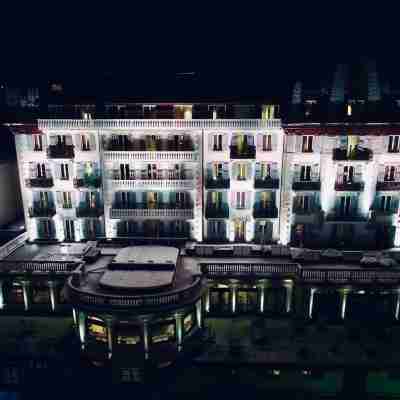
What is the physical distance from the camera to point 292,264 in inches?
1437

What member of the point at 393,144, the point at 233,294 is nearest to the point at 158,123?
the point at 233,294

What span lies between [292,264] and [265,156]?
11.3m

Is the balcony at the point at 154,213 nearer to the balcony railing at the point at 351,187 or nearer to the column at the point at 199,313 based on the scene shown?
the column at the point at 199,313

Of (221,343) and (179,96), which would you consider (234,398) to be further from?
(179,96)

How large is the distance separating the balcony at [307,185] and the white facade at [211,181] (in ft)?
0.33

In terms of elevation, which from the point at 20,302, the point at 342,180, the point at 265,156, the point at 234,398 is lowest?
the point at 234,398

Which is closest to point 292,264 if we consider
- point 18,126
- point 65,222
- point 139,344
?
point 139,344

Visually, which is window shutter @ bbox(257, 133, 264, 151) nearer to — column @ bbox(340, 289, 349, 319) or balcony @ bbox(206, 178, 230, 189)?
balcony @ bbox(206, 178, 230, 189)

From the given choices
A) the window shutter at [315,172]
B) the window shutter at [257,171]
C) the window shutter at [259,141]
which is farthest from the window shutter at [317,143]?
the window shutter at [257,171]

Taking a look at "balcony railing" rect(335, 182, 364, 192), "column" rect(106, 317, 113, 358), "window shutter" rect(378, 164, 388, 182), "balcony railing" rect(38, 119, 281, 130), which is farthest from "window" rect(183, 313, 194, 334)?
"window shutter" rect(378, 164, 388, 182)

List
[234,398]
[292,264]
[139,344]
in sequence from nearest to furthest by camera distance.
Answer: [234,398]
[139,344]
[292,264]

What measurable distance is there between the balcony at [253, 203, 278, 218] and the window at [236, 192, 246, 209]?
129 cm

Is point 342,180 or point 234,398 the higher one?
point 342,180

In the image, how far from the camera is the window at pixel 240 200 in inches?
1629
